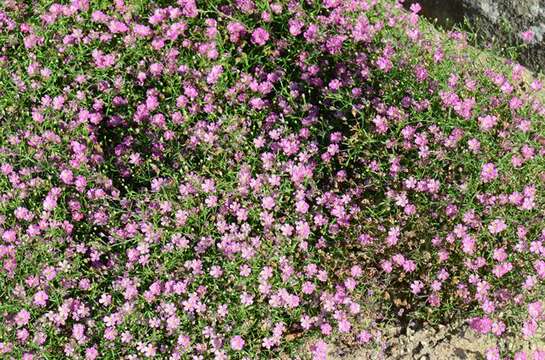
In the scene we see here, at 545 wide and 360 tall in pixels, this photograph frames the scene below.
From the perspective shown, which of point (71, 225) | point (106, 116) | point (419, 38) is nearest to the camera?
point (71, 225)

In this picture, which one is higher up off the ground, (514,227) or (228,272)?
(514,227)

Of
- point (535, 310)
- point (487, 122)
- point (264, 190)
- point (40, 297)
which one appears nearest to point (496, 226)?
point (535, 310)

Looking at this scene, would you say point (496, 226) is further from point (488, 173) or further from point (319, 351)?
point (319, 351)

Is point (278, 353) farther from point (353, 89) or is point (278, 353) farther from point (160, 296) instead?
point (353, 89)

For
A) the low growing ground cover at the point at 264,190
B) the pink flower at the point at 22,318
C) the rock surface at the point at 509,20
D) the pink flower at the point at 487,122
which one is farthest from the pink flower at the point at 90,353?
the rock surface at the point at 509,20

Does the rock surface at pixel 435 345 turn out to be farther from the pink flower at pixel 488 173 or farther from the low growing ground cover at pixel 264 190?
the pink flower at pixel 488 173

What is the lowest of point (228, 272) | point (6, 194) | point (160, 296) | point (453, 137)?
point (6, 194)

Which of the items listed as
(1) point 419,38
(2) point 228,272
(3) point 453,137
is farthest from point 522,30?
(2) point 228,272

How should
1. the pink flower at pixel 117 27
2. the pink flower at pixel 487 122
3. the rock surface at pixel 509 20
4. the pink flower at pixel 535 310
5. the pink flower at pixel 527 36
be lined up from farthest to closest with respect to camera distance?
1. the rock surface at pixel 509 20
2. the pink flower at pixel 117 27
3. the pink flower at pixel 527 36
4. the pink flower at pixel 487 122
5. the pink flower at pixel 535 310
